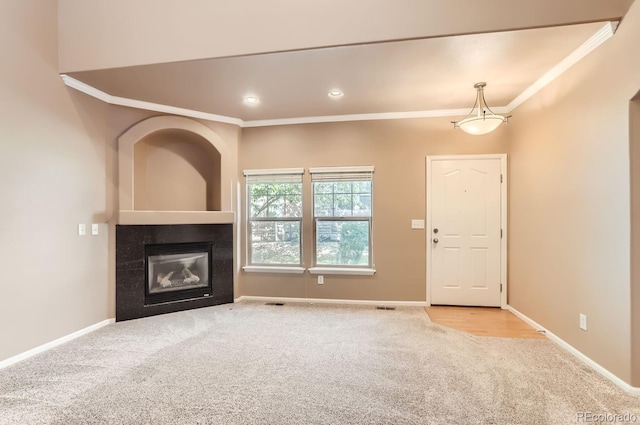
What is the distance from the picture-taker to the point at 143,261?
149 inches

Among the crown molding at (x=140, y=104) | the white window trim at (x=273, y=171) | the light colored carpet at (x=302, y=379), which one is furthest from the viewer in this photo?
the white window trim at (x=273, y=171)

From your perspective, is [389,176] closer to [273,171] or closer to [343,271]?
[343,271]

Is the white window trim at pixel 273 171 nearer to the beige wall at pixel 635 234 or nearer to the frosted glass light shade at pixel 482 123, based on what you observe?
the frosted glass light shade at pixel 482 123

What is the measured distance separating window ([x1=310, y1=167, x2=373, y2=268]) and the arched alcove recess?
1260 millimetres

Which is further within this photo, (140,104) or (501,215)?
(501,215)

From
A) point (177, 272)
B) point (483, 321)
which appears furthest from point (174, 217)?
point (483, 321)

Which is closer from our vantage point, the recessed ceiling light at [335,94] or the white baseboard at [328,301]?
the recessed ceiling light at [335,94]

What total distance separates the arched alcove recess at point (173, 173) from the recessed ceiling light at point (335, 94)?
1.70m

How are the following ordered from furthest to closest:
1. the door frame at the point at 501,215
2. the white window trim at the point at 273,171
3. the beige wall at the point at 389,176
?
the white window trim at the point at 273,171 < the beige wall at the point at 389,176 < the door frame at the point at 501,215

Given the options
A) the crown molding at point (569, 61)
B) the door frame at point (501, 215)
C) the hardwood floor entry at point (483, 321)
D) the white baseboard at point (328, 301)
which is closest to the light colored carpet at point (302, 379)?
the hardwood floor entry at point (483, 321)

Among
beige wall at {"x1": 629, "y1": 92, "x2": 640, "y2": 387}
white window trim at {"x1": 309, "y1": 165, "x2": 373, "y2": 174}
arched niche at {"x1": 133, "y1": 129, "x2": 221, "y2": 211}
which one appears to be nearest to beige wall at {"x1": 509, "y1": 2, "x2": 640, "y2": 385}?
beige wall at {"x1": 629, "y1": 92, "x2": 640, "y2": 387}

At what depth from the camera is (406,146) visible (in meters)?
4.18

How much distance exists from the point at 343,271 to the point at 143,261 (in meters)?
2.53

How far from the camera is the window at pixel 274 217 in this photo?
4.45 meters
